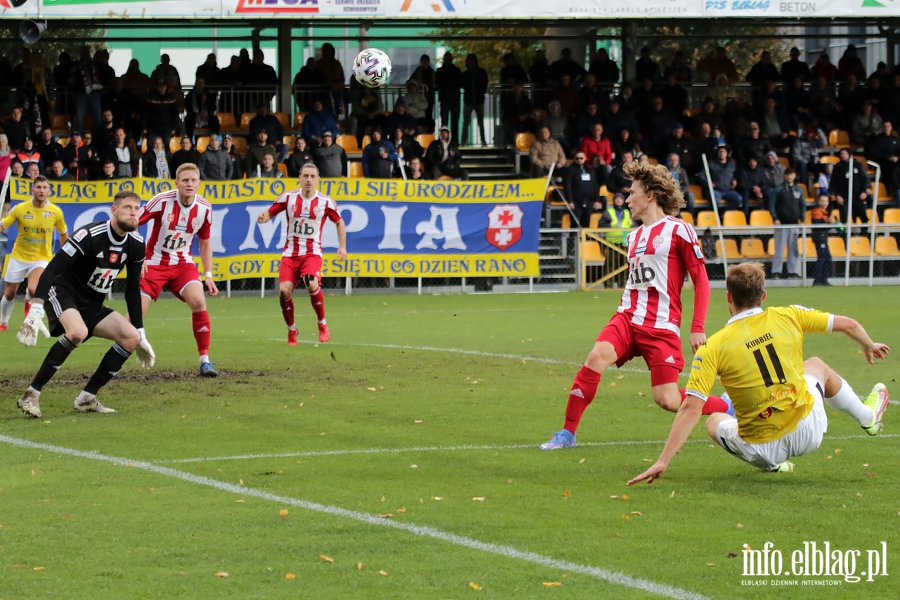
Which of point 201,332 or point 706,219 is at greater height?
point 706,219

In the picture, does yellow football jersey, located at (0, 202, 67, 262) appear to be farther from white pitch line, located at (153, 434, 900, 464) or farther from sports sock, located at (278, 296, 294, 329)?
white pitch line, located at (153, 434, 900, 464)

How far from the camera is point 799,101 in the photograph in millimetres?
29578

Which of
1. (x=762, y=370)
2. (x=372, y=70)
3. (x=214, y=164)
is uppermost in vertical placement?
(x=372, y=70)

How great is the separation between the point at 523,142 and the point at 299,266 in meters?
13.9

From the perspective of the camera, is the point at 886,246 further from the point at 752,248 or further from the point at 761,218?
the point at 752,248

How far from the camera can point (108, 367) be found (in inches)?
386

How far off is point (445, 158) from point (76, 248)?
16063 mm

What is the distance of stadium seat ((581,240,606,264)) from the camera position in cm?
2408

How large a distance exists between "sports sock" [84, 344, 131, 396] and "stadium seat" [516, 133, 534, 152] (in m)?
18.9

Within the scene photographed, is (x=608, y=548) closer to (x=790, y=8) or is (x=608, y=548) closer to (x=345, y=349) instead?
(x=345, y=349)

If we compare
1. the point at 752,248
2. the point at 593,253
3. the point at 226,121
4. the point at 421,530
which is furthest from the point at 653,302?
the point at 226,121

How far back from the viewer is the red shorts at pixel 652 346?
7918mm

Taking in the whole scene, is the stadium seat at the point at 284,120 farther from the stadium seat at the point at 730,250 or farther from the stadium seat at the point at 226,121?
the stadium seat at the point at 730,250

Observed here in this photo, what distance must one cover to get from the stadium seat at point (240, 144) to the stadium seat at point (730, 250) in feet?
33.6
